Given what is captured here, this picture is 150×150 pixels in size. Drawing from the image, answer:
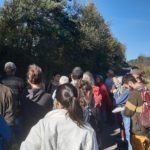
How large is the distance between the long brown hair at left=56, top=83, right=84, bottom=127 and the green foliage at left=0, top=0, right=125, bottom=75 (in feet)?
62.0

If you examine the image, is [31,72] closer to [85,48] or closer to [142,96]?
[142,96]

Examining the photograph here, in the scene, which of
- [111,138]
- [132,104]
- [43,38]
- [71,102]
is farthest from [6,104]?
[43,38]

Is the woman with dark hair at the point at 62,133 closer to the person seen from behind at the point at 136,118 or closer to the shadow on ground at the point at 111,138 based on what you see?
the person seen from behind at the point at 136,118

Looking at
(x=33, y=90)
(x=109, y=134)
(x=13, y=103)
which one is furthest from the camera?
(x=109, y=134)

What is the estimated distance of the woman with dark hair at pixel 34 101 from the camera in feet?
22.3

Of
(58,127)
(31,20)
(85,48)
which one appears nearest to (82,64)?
(85,48)

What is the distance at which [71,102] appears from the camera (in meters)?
4.16

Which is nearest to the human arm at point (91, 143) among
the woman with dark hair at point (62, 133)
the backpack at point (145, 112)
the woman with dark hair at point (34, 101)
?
the woman with dark hair at point (62, 133)

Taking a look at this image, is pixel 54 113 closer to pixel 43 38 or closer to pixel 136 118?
pixel 136 118

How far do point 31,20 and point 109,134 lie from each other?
20.5m

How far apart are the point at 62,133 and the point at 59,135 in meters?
0.03

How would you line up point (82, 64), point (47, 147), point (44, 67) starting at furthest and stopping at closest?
1. point (82, 64)
2. point (44, 67)
3. point (47, 147)

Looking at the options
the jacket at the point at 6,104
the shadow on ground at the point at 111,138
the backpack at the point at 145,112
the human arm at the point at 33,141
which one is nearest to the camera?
the human arm at the point at 33,141

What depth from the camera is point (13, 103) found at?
6.40 metres
